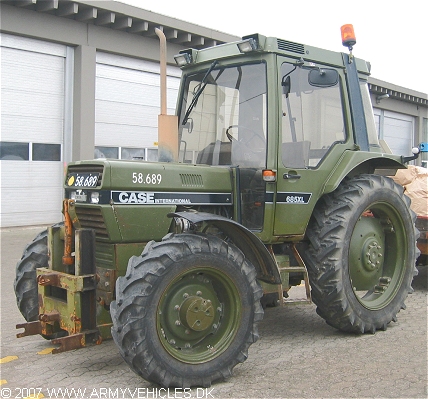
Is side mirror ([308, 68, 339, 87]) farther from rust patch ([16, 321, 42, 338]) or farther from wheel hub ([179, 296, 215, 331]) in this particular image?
rust patch ([16, 321, 42, 338])

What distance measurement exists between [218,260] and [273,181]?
1.05 metres

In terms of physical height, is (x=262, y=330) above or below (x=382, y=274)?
below

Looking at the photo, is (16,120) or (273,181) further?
(16,120)

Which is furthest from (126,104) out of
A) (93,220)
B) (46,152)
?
(93,220)

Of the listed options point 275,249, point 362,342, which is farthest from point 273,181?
point 362,342

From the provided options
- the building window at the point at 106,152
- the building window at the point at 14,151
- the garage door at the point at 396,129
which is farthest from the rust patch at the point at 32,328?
the garage door at the point at 396,129

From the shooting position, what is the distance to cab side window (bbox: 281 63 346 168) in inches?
207

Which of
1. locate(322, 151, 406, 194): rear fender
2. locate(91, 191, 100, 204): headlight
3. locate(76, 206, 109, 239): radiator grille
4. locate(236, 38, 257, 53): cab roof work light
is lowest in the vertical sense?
locate(76, 206, 109, 239): radiator grille

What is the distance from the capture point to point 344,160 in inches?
221

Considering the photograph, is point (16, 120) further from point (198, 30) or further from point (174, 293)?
point (174, 293)

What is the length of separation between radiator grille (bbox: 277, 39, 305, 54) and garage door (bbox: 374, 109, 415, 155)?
20673 mm

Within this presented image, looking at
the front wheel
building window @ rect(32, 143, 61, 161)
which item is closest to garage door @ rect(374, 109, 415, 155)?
building window @ rect(32, 143, 61, 161)

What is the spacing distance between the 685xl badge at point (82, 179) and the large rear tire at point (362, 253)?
2.12m

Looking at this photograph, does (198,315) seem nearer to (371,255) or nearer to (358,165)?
(371,255)
